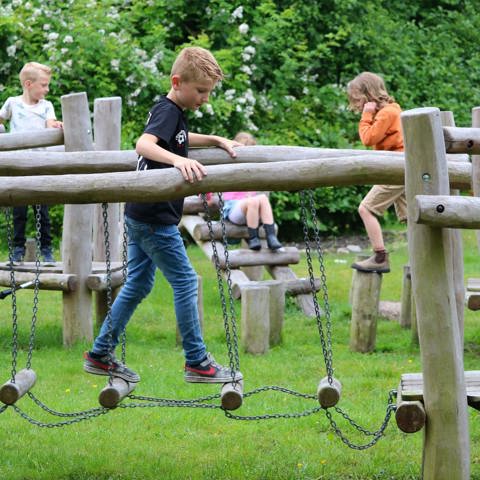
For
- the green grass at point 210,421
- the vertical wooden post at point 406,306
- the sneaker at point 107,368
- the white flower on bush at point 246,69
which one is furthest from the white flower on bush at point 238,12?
the sneaker at point 107,368

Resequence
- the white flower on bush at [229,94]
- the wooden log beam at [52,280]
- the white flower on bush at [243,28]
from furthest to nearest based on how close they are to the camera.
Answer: the white flower on bush at [243,28], the white flower on bush at [229,94], the wooden log beam at [52,280]

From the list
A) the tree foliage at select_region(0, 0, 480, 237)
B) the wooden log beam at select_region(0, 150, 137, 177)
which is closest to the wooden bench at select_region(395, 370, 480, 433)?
the wooden log beam at select_region(0, 150, 137, 177)

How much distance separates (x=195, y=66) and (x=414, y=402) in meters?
1.84

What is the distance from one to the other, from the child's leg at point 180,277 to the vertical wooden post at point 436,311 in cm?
124

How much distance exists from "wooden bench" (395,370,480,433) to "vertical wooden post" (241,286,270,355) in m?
2.74

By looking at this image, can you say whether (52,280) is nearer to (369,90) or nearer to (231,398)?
(369,90)

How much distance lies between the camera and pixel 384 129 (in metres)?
8.30

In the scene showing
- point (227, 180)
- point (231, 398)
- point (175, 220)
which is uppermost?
point (227, 180)

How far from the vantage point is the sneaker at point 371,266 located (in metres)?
7.95

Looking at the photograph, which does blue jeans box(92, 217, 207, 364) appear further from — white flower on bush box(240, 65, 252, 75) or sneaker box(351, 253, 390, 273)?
white flower on bush box(240, 65, 252, 75)

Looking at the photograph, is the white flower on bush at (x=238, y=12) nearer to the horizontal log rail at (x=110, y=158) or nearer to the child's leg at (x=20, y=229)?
the child's leg at (x=20, y=229)

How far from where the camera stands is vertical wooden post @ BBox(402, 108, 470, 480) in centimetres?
449

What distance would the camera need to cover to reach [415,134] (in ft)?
14.7

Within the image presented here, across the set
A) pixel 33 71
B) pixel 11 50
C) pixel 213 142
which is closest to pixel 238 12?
pixel 11 50
